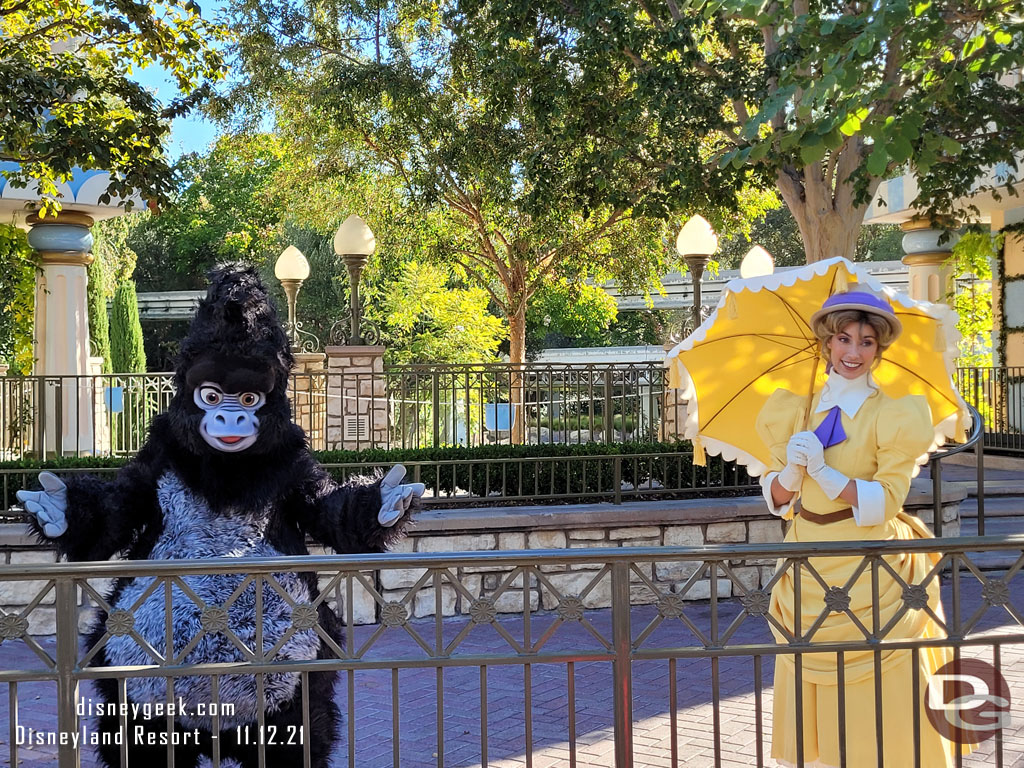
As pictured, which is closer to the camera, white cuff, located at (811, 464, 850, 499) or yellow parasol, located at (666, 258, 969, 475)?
white cuff, located at (811, 464, 850, 499)

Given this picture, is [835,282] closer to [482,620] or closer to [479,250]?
[482,620]

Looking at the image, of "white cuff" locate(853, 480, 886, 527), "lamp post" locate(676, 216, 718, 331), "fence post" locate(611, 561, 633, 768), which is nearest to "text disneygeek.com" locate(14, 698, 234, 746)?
"fence post" locate(611, 561, 633, 768)

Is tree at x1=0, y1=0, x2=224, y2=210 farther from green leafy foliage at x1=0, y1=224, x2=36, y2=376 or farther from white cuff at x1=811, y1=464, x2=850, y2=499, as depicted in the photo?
white cuff at x1=811, y1=464, x2=850, y2=499

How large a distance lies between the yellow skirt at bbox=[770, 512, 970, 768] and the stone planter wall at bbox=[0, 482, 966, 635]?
360 centimetres

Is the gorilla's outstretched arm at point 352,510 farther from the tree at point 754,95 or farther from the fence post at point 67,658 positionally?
the tree at point 754,95

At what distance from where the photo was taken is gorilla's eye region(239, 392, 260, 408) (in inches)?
144

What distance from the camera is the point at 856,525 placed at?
3410mm

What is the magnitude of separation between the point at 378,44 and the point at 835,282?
1159 centimetres

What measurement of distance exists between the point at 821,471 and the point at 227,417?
6.77 feet

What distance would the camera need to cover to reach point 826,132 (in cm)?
371

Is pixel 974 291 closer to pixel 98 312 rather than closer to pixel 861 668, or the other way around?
pixel 861 668

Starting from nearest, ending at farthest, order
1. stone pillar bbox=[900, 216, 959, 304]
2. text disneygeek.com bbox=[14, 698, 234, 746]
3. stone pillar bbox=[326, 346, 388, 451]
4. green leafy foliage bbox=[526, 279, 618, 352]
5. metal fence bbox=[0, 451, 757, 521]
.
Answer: text disneygeek.com bbox=[14, 698, 234, 746] → metal fence bbox=[0, 451, 757, 521] → stone pillar bbox=[326, 346, 388, 451] → stone pillar bbox=[900, 216, 959, 304] → green leafy foliage bbox=[526, 279, 618, 352]

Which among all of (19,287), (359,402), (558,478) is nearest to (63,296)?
(19,287)

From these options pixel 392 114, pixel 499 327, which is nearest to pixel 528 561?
pixel 392 114
